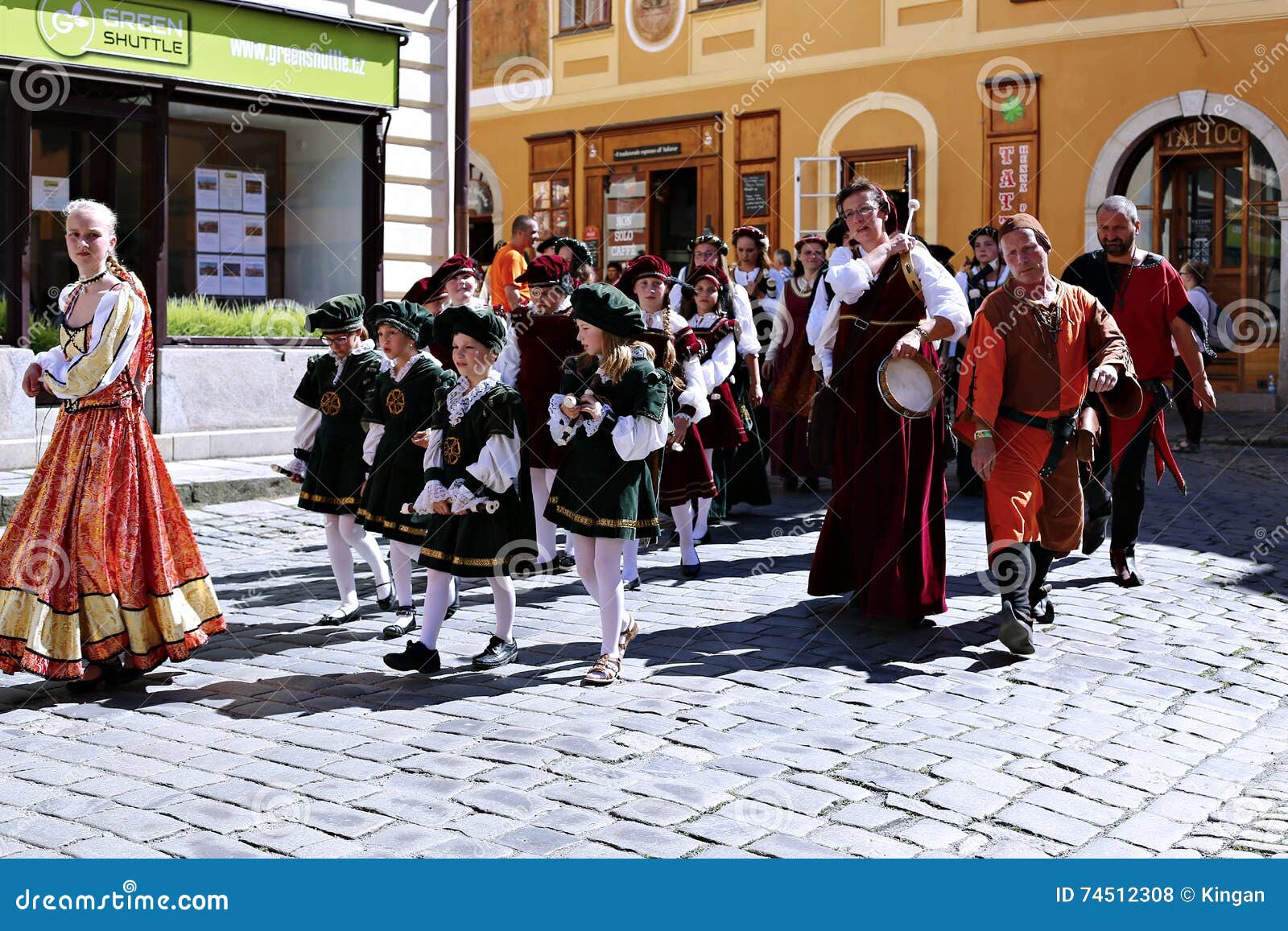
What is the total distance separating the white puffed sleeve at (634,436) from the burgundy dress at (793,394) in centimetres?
371

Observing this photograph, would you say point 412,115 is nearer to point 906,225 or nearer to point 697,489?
point 697,489

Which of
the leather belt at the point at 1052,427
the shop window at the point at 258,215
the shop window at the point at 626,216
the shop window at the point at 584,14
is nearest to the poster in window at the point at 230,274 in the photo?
the shop window at the point at 258,215

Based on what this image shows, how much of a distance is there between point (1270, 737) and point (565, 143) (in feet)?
76.4

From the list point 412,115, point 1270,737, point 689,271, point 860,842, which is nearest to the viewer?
point 860,842

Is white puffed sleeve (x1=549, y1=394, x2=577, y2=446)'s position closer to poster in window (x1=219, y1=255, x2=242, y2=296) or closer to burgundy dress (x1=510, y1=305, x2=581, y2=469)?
burgundy dress (x1=510, y1=305, x2=581, y2=469)

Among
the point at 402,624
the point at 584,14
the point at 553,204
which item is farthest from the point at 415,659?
the point at 584,14

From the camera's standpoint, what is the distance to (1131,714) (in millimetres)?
6012

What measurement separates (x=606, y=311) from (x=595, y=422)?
1.51 ft

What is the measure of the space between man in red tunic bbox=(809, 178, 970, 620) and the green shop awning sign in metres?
7.63

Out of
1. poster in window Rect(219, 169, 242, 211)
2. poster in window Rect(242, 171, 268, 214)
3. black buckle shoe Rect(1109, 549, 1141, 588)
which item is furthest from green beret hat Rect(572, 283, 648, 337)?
poster in window Rect(242, 171, 268, 214)

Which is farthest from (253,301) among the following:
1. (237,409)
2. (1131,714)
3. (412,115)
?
(1131,714)

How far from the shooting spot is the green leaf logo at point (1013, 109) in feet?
72.5

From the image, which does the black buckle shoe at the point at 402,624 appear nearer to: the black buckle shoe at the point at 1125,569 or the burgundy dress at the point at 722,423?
the burgundy dress at the point at 722,423

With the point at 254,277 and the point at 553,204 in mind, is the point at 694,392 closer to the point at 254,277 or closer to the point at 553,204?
the point at 254,277
